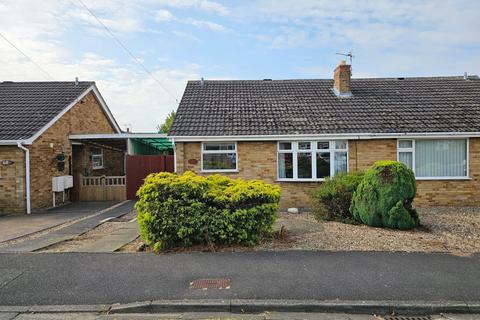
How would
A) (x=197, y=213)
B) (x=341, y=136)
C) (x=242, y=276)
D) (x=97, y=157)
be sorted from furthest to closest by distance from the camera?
1. (x=97, y=157)
2. (x=341, y=136)
3. (x=197, y=213)
4. (x=242, y=276)

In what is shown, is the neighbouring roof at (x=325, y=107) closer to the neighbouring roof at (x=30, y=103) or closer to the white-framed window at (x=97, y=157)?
the neighbouring roof at (x=30, y=103)

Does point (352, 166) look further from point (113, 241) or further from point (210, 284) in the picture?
point (210, 284)

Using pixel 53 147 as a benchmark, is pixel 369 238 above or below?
below

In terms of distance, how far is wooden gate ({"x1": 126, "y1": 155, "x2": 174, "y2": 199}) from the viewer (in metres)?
16.0

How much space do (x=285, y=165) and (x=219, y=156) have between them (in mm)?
2456

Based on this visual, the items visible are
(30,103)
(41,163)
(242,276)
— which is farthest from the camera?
(30,103)

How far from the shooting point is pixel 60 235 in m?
8.67

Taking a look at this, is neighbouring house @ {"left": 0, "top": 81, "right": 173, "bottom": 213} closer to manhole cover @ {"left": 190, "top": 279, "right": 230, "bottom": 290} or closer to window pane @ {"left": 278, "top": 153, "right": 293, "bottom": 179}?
window pane @ {"left": 278, "top": 153, "right": 293, "bottom": 179}

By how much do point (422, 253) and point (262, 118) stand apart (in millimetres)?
8050

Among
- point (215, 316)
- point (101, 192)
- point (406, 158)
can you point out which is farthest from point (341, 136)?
point (101, 192)

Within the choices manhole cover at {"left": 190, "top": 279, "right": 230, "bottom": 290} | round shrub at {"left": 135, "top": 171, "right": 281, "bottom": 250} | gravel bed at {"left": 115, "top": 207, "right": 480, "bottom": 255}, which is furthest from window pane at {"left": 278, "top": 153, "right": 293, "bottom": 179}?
manhole cover at {"left": 190, "top": 279, "right": 230, "bottom": 290}

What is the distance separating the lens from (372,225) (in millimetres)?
8781

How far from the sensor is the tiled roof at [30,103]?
530 inches

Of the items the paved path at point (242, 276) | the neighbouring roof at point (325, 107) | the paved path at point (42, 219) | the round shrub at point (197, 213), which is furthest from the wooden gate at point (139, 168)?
the paved path at point (242, 276)
